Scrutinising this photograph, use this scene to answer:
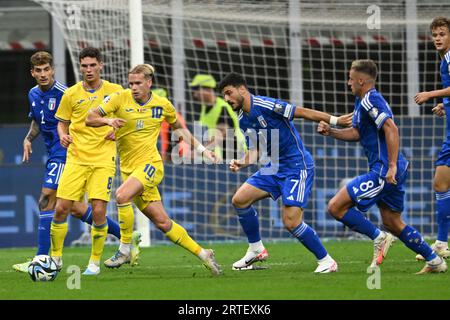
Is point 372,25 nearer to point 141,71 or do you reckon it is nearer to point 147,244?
point 147,244

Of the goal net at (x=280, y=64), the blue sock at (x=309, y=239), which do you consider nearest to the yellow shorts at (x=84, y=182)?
the blue sock at (x=309, y=239)

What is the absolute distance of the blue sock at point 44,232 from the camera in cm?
1038

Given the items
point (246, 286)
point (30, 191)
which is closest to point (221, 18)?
point (30, 191)

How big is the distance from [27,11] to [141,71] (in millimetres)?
7472

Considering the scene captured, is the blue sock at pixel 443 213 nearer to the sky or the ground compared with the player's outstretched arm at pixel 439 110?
nearer to the ground

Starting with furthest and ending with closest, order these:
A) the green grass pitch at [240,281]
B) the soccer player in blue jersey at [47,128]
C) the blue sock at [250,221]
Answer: the soccer player in blue jersey at [47,128]
the blue sock at [250,221]
the green grass pitch at [240,281]

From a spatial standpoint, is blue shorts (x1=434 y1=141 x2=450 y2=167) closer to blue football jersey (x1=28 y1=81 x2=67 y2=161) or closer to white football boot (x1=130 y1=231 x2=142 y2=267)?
white football boot (x1=130 y1=231 x2=142 y2=267)

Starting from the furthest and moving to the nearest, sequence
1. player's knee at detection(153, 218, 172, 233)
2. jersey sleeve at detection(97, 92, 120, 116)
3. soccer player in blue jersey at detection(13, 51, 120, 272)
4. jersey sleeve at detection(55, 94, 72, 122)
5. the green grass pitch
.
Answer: soccer player in blue jersey at detection(13, 51, 120, 272) → jersey sleeve at detection(55, 94, 72, 122) → jersey sleeve at detection(97, 92, 120, 116) → player's knee at detection(153, 218, 172, 233) → the green grass pitch

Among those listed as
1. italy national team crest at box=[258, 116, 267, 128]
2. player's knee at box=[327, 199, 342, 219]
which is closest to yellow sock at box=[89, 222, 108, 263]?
italy national team crest at box=[258, 116, 267, 128]

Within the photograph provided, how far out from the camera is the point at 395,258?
37.0ft

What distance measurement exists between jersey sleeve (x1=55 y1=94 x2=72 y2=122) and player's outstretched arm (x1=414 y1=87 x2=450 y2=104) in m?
3.22

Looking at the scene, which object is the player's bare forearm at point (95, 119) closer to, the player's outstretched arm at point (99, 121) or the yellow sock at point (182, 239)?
the player's outstretched arm at point (99, 121)

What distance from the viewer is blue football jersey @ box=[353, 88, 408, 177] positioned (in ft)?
30.6

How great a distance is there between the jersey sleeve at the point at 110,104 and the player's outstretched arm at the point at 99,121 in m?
0.05
